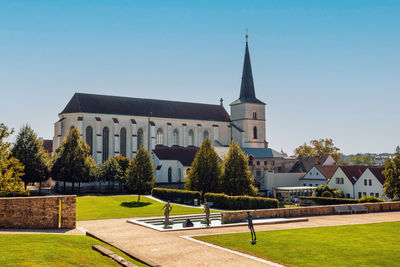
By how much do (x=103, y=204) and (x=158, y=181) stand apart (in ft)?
74.5

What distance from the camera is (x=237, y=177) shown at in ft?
139

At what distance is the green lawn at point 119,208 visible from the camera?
3131 cm

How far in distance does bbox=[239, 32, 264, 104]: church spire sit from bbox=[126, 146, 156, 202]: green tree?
43.7m

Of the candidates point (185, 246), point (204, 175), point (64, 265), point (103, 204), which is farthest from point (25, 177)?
point (64, 265)

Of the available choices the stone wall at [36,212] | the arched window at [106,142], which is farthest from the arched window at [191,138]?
the stone wall at [36,212]

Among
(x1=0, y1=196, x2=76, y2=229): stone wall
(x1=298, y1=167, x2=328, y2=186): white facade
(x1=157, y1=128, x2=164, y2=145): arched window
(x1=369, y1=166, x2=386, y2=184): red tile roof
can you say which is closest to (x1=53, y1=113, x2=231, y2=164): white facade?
(x1=157, y1=128, x2=164, y2=145): arched window

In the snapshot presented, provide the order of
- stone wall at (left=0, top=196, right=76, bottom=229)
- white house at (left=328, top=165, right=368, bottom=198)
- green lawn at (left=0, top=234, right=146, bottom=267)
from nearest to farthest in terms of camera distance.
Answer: green lawn at (left=0, top=234, right=146, bottom=267), stone wall at (left=0, top=196, right=76, bottom=229), white house at (left=328, top=165, right=368, bottom=198)

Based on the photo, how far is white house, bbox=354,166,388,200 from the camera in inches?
2108

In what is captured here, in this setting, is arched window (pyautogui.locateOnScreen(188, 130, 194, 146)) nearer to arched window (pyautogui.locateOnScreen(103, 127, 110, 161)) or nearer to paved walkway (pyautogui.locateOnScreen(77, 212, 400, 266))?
arched window (pyautogui.locateOnScreen(103, 127, 110, 161))

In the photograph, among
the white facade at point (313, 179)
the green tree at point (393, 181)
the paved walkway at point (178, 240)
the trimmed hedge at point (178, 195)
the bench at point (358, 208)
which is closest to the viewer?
the paved walkway at point (178, 240)

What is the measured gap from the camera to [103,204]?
39531mm

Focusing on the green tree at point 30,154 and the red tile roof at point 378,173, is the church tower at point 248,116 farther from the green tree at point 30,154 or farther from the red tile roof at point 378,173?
the green tree at point 30,154

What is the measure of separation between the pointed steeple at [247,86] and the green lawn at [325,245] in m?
64.6

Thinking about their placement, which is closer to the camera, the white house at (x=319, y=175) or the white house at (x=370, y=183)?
the white house at (x=370, y=183)
